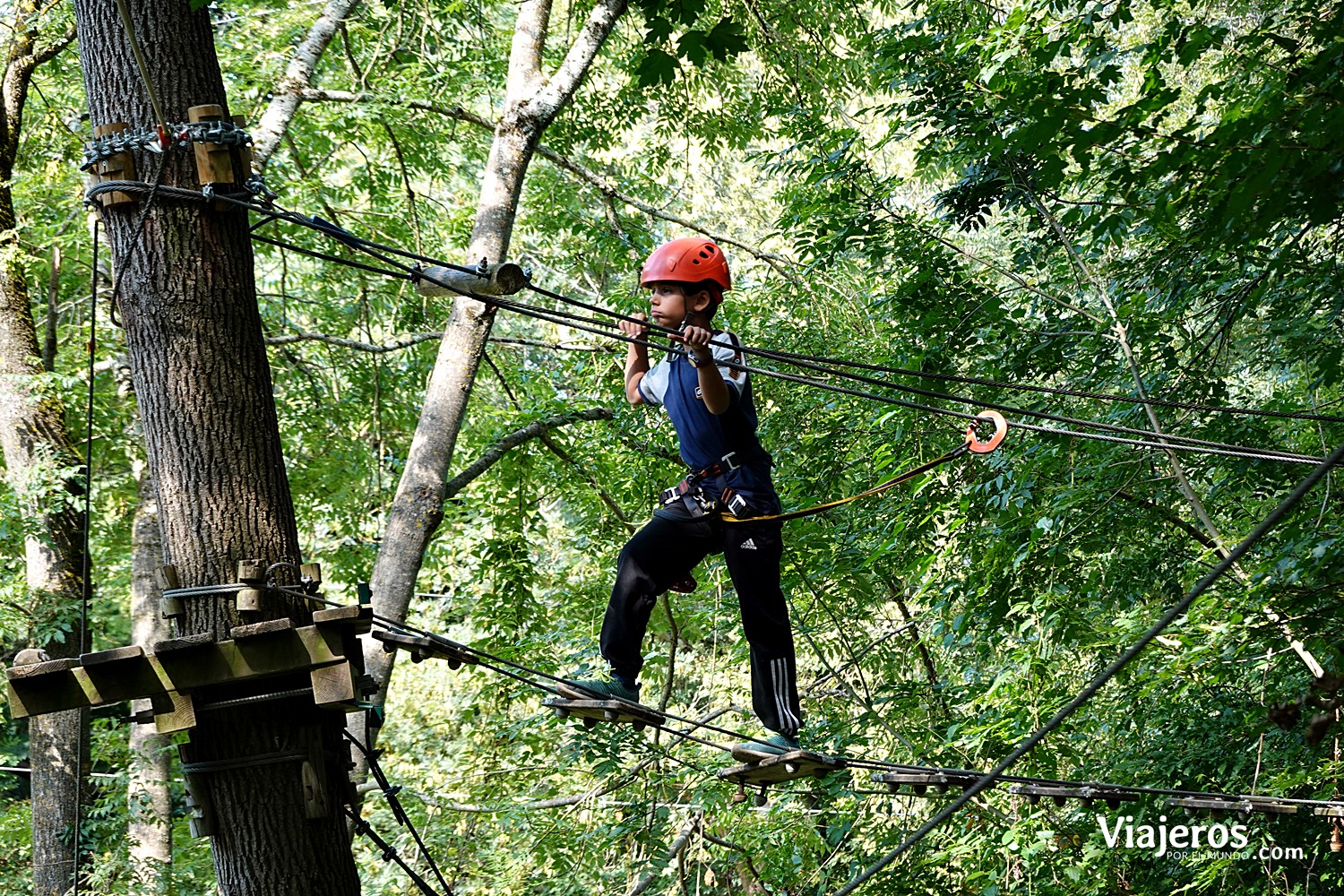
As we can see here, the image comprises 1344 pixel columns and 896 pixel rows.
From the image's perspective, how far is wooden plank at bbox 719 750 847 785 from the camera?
350 centimetres

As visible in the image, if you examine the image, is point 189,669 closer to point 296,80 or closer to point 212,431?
point 212,431

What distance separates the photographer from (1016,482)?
18.0 feet

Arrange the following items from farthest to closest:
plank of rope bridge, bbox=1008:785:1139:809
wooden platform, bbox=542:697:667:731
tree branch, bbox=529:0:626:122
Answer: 1. tree branch, bbox=529:0:626:122
2. plank of rope bridge, bbox=1008:785:1139:809
3. wooden platform, bbox=542:697:667:731

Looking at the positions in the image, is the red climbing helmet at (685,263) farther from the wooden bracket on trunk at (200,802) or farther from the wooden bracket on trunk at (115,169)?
the wooden bracket on trunk at (200,802)

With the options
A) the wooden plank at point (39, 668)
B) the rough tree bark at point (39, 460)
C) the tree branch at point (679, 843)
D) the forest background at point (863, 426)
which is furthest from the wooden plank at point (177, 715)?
the rough tree bark at point (39, 460)

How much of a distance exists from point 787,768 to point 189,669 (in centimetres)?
170

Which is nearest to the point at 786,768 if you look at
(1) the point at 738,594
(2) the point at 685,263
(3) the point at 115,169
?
(1) the point at 738,594

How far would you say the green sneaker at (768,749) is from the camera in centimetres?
357

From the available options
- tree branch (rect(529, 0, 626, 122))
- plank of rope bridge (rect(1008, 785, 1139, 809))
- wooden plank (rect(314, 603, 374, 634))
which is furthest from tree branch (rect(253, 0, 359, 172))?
plank of rope bridge (rect(1008, 785, 1139, 809))

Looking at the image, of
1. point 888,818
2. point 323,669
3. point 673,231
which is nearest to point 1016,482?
point 888,818

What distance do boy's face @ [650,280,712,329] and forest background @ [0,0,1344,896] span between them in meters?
0.57

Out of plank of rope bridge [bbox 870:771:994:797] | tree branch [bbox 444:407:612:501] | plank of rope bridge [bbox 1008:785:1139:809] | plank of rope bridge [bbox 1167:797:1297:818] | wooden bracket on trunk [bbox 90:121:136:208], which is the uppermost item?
tree branch [bbox 444:407:612:501]

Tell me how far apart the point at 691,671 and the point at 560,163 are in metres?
4.09

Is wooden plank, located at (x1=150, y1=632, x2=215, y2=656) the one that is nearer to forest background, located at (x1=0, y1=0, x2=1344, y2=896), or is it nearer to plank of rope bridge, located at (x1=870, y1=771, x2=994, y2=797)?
forest background, located at (x1=0, y1=0, x2=1344, y2=896)
